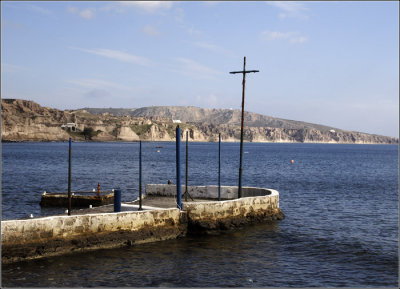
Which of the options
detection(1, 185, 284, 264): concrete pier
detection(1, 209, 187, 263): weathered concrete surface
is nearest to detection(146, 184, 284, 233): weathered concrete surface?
detection(1, 185, 284, 264): concrete pier

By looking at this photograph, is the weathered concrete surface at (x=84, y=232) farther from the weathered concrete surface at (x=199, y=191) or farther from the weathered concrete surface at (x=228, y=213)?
the weathered concrete surface at (x=199, y=191)

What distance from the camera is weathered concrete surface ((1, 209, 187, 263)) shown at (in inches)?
696

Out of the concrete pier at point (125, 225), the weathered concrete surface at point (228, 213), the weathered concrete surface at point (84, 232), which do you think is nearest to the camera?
the weathered concrete surface at point (84, 232)

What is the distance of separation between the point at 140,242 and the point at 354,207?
22572mm

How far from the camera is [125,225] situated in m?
20.8

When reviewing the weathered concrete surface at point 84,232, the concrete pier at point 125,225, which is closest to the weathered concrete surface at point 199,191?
the concrete pier at point 125,225

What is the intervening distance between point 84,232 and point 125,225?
6.50 ft

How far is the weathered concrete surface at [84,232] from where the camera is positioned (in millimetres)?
17688

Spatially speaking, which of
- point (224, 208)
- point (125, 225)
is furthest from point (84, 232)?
point (224, 208)

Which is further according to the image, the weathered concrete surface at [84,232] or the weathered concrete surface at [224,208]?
the weathered concrete surface at [224,208]

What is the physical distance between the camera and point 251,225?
84.6ft

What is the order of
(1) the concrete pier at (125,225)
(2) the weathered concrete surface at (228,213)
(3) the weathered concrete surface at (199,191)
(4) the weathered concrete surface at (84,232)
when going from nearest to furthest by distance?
(4) the weathered concrete surface at (84,232), (1) the concrete pier at (125,225), (2) the weathered concrete surface at (228,213), (3) the weathered concrete surface at (199,191)

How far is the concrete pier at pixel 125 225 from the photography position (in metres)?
17.9

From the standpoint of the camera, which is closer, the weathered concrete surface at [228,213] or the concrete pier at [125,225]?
the concrete pier at [125,225]
